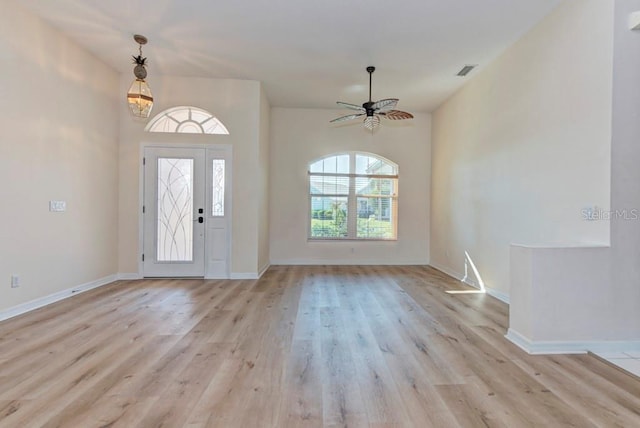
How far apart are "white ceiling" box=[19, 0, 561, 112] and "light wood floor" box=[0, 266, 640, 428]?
333cm

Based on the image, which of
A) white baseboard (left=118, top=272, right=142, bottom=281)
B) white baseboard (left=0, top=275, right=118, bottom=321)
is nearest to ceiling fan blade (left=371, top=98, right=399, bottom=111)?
white baseboard (left=118, top=272, right=142, bottom=281)

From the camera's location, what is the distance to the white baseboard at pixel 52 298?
3.22 metres

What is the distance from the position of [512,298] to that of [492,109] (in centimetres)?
289

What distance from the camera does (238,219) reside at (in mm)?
5215

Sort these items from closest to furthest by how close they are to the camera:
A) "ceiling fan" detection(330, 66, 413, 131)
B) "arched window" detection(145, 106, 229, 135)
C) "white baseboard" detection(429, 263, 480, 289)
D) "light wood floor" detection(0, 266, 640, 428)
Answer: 1. "light wood floor" detection(0, 266, 640, 428)
2. "ceiling fan" detection(330, 66, 413, 131)
3. "white baseboard" detection(429, 263, 480, 289)
4. "arched window" detection(145, 106, 229, 135)

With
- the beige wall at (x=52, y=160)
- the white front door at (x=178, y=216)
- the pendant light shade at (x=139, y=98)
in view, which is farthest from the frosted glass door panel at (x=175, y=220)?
the pendant light shade at (x=139, y=98)

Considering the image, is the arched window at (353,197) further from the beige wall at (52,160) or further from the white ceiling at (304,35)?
the beige wall at (52,160)

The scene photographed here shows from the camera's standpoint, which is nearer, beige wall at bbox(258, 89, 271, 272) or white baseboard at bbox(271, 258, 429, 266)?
beige wall at bbox(258, 89, 271, 272)

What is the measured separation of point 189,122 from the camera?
524 centimetres

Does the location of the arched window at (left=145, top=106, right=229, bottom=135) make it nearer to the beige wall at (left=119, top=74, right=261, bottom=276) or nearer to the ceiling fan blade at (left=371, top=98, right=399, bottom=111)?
the beige wall at (left=119, top=74, right=261, bottom=276)

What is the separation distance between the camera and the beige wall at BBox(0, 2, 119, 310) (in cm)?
323

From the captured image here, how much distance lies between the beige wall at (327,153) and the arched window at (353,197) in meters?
0.16

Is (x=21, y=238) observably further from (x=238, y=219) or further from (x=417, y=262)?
(x=417, y=262)

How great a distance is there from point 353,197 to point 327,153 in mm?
1132
